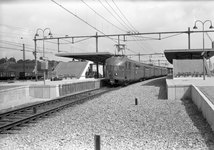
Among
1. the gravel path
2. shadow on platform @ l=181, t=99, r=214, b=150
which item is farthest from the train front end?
the gravel path

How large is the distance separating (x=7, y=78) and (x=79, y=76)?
24.4m

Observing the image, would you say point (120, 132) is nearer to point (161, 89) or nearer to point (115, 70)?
point (161, 89)

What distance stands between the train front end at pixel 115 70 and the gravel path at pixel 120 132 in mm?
14535

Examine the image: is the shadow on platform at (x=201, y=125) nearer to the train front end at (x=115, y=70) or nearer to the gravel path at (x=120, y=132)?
the gravel path at (x=120, y=132)

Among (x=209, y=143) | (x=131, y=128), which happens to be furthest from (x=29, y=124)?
(x=209, y=143)

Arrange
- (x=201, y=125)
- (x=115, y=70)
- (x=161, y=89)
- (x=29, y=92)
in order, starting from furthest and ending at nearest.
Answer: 1. (x=115, y=70)
2. (x=161, y=89)
3. (x=29, y=92)
4. (x=201, y=125)

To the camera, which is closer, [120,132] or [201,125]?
[120,132]

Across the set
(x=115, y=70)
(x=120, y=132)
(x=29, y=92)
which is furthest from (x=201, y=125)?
(x=115, y=70)

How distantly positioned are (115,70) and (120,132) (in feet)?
58.9

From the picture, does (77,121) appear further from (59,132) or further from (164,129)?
(164,129)

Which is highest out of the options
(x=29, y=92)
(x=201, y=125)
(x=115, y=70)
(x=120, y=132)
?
(x=115, y=70)

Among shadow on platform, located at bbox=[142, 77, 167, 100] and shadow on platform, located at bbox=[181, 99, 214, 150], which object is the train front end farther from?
shadow on platform, located at bbox=[181, 99, 214, 150]

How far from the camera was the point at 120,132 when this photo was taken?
28.0 ft

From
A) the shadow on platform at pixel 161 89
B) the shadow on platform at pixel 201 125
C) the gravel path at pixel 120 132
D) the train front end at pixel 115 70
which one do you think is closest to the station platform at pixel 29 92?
the train front end at pixel 115 70
